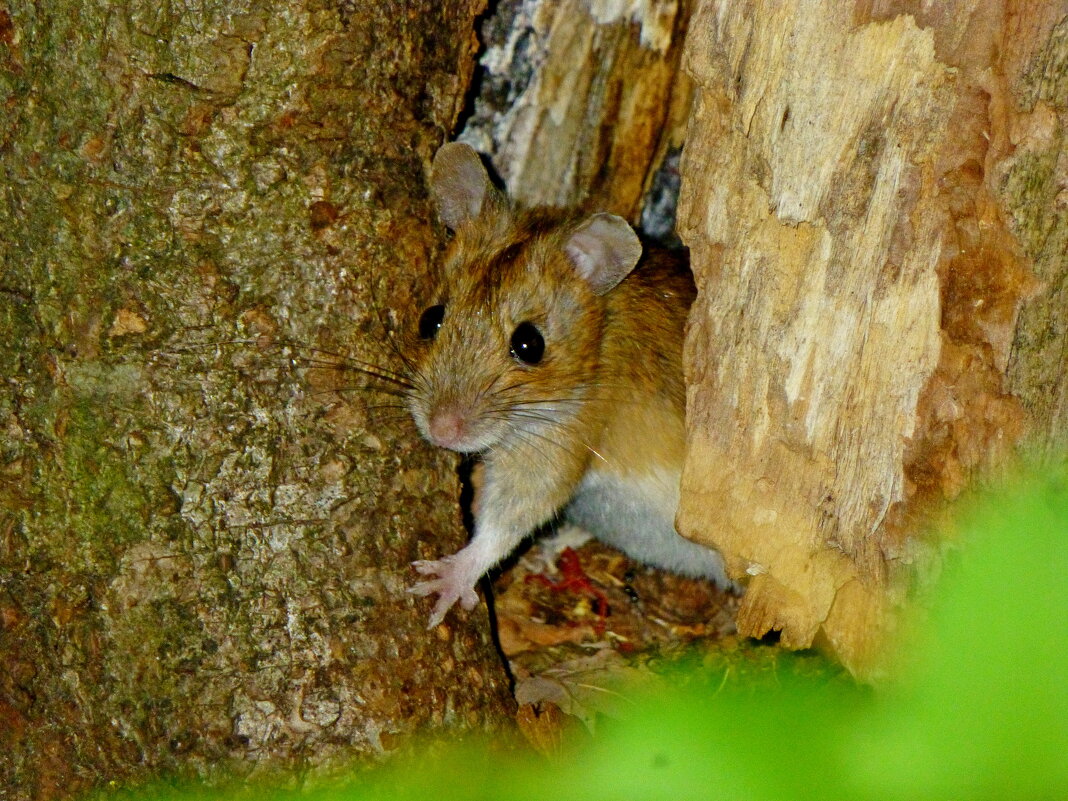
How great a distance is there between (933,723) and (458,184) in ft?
12.5

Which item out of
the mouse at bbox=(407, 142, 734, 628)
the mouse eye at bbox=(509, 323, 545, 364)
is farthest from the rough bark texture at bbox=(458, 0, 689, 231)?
the mouse eye at bbox=(509, 323, 545, 364)

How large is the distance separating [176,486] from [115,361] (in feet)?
1.48

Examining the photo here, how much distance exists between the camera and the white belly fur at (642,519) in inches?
190

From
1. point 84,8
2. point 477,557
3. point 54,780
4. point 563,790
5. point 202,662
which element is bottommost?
point 54,780

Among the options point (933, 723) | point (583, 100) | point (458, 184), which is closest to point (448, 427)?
point (458, 184)

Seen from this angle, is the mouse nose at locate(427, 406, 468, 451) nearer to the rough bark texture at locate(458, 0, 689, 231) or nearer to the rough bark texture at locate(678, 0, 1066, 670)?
the rough bark texture at locate(678, 0, 1066, 670)

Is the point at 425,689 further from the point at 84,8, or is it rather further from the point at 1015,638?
the point at 1015,638

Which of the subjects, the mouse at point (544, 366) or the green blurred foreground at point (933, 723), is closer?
the green blurred foreground at point (933, 723)

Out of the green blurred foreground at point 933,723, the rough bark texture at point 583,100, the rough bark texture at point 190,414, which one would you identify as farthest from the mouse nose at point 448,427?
the green blurred foreground at point 933,723

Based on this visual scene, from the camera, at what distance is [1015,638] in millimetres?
913

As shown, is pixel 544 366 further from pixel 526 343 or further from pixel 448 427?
pixel 448 427

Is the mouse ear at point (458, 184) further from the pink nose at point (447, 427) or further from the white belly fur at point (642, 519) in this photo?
the white belly fur at point (642, 519)

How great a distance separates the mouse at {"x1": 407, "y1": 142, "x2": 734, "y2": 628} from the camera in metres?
4.26

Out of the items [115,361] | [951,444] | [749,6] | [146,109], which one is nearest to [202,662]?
[115,361]
